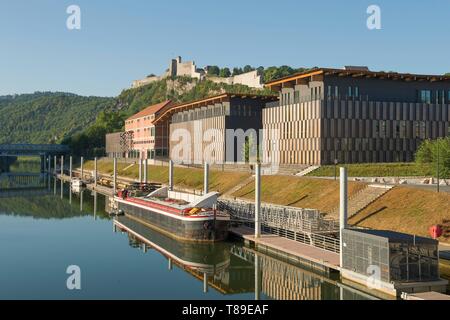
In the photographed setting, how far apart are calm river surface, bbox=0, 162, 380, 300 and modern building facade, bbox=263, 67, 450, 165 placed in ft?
124

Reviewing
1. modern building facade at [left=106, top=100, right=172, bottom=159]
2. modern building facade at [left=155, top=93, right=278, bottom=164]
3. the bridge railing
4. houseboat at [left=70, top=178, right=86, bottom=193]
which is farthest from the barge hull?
modern building facade at [left=106, top=100, right=172, bottom=159]

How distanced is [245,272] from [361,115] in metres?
56.8

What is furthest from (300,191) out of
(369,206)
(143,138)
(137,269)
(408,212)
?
(143,138)

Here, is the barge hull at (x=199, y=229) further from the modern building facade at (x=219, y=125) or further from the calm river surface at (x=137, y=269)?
the modern building facade at (x=219, y=125)

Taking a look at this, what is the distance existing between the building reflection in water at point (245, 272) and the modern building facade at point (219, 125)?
6306cm

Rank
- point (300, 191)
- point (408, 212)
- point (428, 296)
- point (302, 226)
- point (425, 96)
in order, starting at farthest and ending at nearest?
1. point (425, 96)
2. point (300, 191)
3. point (408, 212)
4. point (302, 226)
5. point (428, 296)

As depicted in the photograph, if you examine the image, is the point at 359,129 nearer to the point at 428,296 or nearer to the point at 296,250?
the point at 296,250

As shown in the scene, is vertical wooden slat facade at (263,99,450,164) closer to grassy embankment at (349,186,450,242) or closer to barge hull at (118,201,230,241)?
grassy embankment at (349,186,450,242)

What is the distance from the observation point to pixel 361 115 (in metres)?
Answer: 88.8

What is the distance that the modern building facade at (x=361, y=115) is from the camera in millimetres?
87438

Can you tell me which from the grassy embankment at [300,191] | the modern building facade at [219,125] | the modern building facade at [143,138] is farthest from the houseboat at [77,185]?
the grassy embankment at [300,191]
